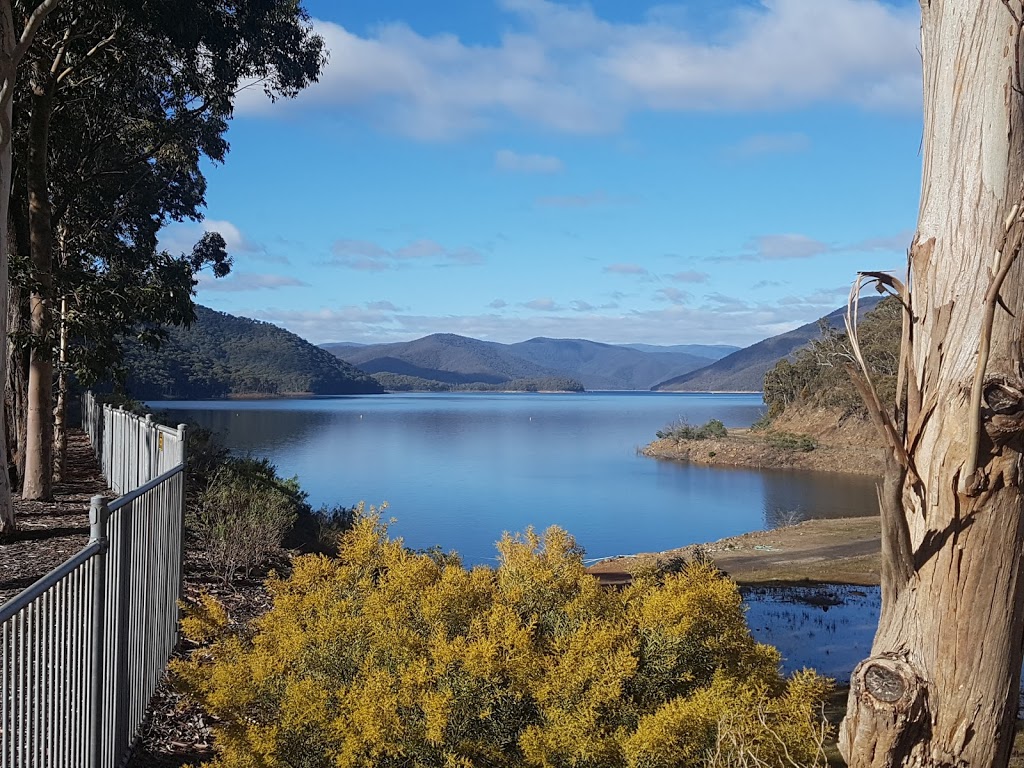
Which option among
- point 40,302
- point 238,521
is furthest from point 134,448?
point 40,302

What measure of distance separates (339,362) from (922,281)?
154 meters

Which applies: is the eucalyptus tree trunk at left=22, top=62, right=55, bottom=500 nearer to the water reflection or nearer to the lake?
the lake

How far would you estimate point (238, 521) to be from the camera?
859 cm

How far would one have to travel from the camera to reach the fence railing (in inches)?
107

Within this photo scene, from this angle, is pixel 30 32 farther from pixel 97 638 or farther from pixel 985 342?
pixel 985 342

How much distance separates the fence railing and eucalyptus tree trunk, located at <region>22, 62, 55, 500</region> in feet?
18.3

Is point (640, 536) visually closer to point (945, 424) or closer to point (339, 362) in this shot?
point (945, 424)

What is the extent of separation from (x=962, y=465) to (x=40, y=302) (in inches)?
446

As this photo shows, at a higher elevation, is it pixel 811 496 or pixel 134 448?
pixel 134 448

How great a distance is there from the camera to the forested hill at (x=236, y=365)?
6888 cm

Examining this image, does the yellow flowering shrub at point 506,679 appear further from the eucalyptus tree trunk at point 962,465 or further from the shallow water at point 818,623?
the shallow water at point 818,623

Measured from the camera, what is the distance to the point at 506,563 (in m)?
4.66

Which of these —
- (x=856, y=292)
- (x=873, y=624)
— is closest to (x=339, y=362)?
(x=873, y=624)

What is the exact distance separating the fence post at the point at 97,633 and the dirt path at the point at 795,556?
11318 millimetres
